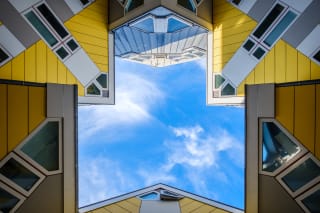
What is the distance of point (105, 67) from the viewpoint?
31.7 ft

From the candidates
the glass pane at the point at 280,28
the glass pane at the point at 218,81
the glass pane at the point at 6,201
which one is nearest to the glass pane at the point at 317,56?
the glass pane at the point at 280,28

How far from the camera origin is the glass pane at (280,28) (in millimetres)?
7148

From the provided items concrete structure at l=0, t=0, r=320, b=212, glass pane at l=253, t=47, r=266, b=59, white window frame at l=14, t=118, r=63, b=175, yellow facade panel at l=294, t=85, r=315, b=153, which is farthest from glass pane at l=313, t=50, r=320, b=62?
white window frame at l=14, t=118, r=63, b=175

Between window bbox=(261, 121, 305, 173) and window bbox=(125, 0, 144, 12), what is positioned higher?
window bbox=(125, 0, 144, 12)

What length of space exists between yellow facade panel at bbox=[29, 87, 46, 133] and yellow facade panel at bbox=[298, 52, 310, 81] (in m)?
7.65

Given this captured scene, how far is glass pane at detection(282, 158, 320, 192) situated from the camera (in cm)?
425

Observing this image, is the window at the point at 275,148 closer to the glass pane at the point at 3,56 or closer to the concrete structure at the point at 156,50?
the concrete structure at the point at 156,50

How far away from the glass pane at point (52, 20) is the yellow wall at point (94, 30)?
32 cm

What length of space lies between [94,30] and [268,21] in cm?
728

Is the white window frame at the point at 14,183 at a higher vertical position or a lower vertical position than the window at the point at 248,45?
higher

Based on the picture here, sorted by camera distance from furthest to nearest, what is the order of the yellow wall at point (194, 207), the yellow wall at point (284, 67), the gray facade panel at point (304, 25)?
the yellow wall at point (284, 67) → the gray facade panel at point (304, 25) → the yellow wall at point (194, 207)

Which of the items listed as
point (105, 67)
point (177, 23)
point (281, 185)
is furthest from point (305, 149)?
point (105, 67)

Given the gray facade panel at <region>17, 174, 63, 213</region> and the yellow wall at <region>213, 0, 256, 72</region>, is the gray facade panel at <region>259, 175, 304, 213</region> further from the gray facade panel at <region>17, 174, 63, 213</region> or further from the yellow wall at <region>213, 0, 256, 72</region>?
the yellow wall at <region>213, 0, 256, 72</region>

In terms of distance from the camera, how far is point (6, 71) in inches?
264
